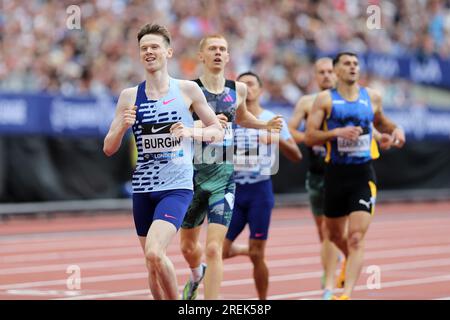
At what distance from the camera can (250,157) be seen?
1199 centimetres

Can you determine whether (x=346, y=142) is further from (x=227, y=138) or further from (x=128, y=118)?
(x=128, y=118)

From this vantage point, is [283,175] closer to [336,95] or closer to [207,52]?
[336,95]

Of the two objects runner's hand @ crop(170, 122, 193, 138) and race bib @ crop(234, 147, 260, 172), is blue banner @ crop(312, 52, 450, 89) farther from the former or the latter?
runner's hand @ crop(170, 122, 193, 138)

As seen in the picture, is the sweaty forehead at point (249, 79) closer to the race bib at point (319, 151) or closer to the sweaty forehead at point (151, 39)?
the race bib at point (319, 151)

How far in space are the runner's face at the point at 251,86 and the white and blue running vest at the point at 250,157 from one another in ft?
0.77

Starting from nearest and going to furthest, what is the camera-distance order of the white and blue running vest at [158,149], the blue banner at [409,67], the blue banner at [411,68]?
the white and blue running vest at [158,149], the blue banner at [409,67], the blue banner at [411,68]

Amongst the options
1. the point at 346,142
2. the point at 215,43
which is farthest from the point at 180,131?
the point at 346,142

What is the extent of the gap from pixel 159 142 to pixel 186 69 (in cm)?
1368

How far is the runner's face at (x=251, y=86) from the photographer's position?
1195 centimetres

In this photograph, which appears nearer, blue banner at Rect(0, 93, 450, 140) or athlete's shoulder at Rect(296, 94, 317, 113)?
athlete's shoulder at Rect(296, 94, 317, 113)

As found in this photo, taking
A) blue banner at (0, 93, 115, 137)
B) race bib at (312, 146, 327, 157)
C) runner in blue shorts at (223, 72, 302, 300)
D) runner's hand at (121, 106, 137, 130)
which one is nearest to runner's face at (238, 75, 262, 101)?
runner in blue shorts at (223, 72, 302, 300)

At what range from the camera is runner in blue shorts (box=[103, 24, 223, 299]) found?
8.94 m

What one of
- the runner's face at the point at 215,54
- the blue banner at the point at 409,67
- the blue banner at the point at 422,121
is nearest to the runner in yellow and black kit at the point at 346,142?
the runner's face at the point at 215,54

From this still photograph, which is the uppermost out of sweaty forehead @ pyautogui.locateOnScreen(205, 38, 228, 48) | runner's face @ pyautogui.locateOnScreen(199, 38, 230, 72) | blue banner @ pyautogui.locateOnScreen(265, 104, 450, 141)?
sweaty forehead @ pyautogui.locateOnScreen(205, 38, 228, 48)
